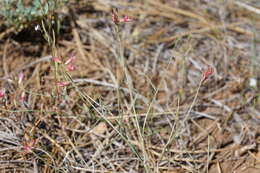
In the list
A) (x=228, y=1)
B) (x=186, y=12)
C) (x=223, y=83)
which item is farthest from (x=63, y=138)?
(x=228, y=1)

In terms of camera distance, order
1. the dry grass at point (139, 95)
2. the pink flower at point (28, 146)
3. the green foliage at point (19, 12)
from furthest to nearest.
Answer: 1. the green foliage at point (19, 12)
2. the dry grass at point (139, 95)
3. the pink flower at point (28, 146)

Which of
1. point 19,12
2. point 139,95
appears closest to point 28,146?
point 139,95

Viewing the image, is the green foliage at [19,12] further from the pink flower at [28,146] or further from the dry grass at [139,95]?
the pink flower at [28,146]

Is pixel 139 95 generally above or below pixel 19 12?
below

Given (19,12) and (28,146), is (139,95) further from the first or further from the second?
(19,12)

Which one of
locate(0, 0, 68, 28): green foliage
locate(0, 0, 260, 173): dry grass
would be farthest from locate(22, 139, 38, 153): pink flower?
locate(0, 0, 68, 28): green foliage

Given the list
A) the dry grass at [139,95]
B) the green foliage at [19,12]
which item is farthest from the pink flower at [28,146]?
the green foliage at [19,12]

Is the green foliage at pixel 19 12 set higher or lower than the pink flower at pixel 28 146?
higher

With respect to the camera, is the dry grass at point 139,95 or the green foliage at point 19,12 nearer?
the dry grass at point 139,95
